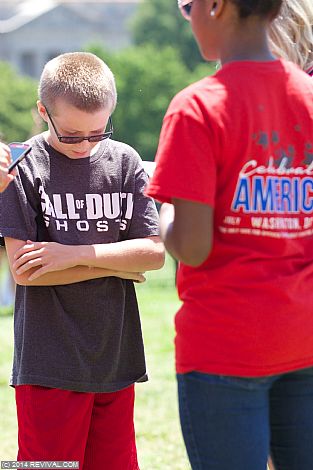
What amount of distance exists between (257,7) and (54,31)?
106 m

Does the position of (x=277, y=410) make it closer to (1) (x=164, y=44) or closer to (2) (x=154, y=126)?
(2) (x=154, y=126)

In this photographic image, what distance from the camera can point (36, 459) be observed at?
3033 millimetres

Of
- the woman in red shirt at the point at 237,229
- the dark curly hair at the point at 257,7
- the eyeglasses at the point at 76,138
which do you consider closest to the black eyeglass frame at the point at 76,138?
the eyeglasses at the point at 76,138

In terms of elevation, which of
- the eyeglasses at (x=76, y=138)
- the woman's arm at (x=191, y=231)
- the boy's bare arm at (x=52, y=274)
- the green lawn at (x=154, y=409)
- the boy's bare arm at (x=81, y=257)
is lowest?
the green lawn at (x=154, y=409)

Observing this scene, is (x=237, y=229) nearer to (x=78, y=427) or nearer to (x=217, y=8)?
(x=217, y=8)

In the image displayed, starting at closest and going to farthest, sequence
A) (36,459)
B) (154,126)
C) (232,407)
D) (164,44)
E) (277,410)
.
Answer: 1. (232,407)
2. (277,410)
3. (36,459)
4. (154,126)
5. (164,44)

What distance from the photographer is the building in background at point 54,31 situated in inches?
4080

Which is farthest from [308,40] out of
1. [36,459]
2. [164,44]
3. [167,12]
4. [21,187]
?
[167,12]

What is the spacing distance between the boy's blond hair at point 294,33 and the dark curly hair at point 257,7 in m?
0.61

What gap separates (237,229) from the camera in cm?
228

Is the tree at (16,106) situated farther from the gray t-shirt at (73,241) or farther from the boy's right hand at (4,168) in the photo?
the boy's right hand at (4,168)

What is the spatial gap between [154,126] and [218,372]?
57.3 meters

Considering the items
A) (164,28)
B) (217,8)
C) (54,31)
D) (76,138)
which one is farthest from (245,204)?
(54,31)

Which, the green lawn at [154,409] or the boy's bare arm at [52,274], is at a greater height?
the boy's bare arm at [52,274]
